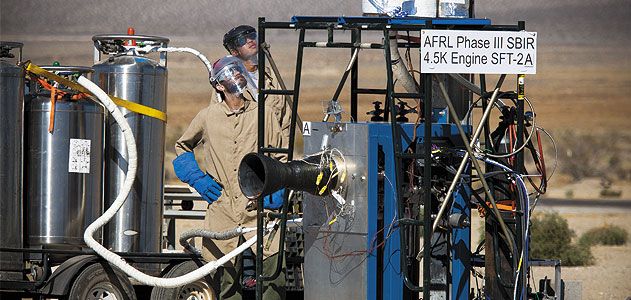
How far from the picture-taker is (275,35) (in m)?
25.2

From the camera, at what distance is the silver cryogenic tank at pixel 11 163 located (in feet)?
30.4

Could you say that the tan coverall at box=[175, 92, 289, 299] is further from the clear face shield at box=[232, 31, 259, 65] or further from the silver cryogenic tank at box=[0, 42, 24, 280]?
the silver cryogenic tank at box=[0, 42, 24, 280]

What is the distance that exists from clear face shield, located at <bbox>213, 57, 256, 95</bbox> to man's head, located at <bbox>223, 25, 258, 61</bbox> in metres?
0.49

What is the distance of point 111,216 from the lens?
9359 mm

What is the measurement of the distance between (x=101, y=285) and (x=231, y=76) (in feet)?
5.35

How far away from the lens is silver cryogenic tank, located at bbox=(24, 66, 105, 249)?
9477 mm

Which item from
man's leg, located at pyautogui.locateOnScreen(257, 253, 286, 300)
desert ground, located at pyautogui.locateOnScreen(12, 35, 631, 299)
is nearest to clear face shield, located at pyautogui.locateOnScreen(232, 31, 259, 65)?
man's leg, located at pyautogui.locateOnScreen(257, 253, 286, 300)

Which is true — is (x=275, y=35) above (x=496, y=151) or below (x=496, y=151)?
above

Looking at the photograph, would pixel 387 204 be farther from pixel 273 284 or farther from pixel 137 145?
pixel 137 145

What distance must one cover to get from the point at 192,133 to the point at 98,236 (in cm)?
96

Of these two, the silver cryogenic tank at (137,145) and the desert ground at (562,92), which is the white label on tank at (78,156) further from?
the desert ground at (562,92)

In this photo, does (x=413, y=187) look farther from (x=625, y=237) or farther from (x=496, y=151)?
(x=625, y=237)

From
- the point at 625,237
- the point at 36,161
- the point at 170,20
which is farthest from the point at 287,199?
the point at 170,20

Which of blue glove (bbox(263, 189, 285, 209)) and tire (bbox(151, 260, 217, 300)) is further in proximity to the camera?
tire (bbox(151, 260, 217, 300))
